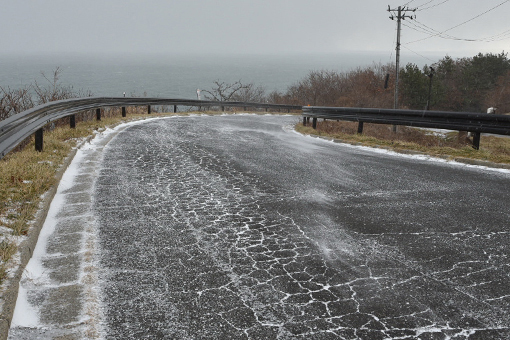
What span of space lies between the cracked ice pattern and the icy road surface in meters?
0.01

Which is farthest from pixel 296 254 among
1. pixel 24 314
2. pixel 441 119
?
pixel 441 119

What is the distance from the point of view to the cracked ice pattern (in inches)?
124

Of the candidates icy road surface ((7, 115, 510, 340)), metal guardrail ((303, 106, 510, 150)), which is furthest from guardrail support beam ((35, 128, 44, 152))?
metal guardrail ((303, 106, 510, 150))

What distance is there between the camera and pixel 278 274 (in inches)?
156

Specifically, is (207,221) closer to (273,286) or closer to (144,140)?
(273,286)

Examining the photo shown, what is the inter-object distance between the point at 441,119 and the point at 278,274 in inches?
362

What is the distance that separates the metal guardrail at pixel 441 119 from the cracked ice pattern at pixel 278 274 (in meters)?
5.38

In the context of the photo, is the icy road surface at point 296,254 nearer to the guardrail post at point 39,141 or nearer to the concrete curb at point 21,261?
the concrete curb at point 21,261

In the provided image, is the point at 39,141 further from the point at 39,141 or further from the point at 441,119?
the point at 441,119

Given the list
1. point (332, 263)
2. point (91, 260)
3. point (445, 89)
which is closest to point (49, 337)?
point (91, 260)

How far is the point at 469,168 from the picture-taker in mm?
8594

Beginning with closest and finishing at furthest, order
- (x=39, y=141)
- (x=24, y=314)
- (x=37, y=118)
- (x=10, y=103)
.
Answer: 1. (x=24, y=314)
2. (x=39, y=141)
3. (x=37, y=118)
4. (x=10, y=103)

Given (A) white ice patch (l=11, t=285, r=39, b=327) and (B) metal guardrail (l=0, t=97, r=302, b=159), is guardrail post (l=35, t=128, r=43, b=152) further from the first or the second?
(A) white ice patch (l=11, t=285, r=39, b=327)

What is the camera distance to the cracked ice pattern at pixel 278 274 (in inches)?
124
